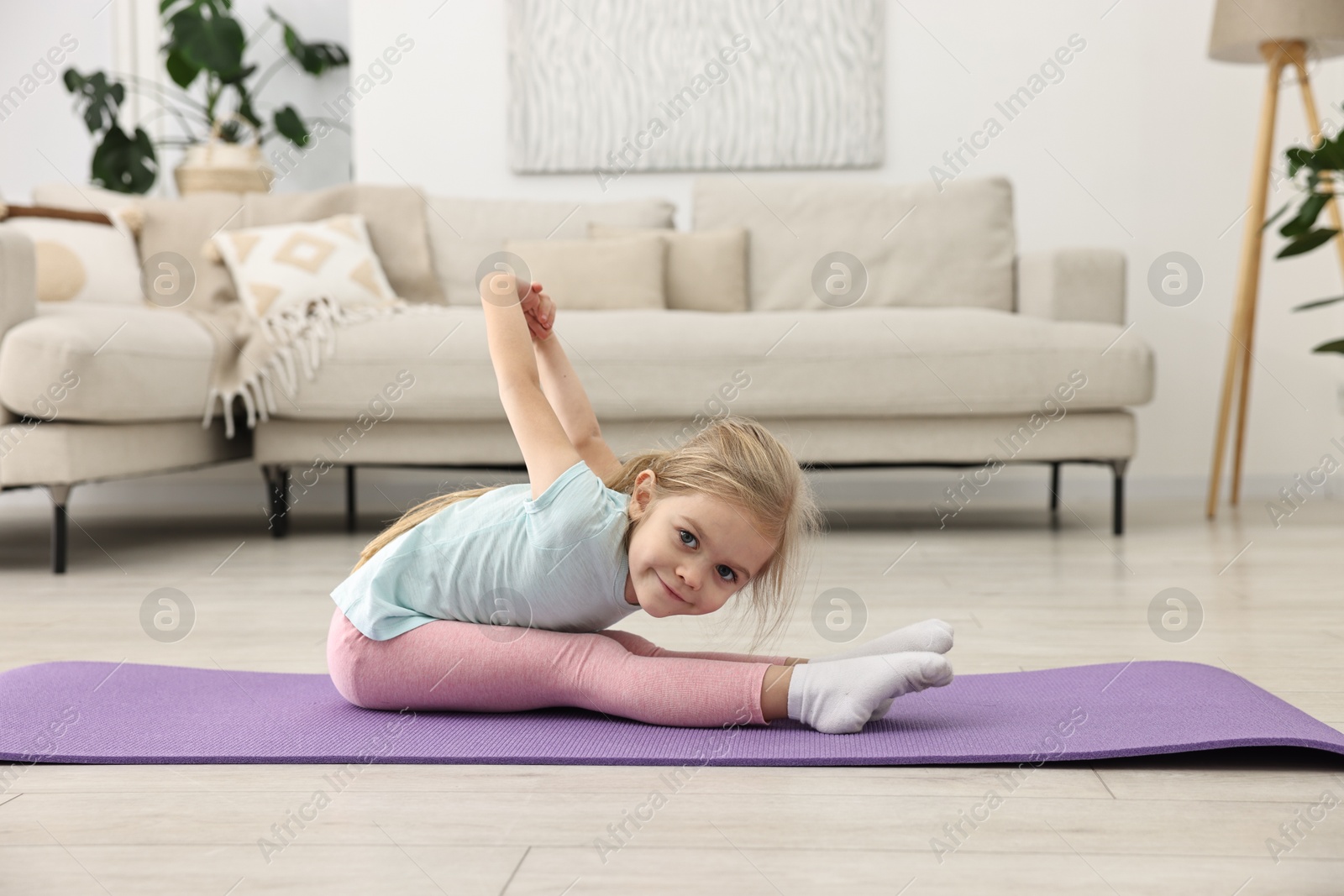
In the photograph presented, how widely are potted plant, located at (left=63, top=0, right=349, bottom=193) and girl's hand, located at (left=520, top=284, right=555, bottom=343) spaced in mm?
2611

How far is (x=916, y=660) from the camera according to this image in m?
0.98

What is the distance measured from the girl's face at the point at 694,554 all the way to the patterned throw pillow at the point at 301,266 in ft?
5.97

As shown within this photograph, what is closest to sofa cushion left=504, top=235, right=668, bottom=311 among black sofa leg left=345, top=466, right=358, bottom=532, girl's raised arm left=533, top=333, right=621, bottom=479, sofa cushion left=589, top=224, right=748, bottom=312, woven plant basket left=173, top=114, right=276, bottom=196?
sofa cushion left=589, top=224, right=748, bottom=312

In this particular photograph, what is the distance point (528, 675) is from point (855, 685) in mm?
295

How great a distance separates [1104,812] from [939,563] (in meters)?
1.32

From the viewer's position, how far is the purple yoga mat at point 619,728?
3.10 feet

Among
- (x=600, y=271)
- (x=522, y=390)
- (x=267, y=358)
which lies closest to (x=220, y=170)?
(x=267, y=358)

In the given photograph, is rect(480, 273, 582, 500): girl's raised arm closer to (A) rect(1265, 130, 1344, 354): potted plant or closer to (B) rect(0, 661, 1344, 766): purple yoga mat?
(B) rect(0, 661, 1344, 766): purple yoga mat

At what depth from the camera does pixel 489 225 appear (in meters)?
3.09

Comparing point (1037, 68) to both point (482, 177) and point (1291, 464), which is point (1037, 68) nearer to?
point (1291, 464)

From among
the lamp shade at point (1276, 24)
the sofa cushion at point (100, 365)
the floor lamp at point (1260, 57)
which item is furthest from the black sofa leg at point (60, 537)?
the lamp shade at point (1276, 24)

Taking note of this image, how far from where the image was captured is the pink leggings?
104 cm

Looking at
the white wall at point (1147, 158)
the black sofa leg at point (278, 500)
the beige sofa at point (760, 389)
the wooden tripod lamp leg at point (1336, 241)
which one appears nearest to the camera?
the beige sofa at point (760, 389)

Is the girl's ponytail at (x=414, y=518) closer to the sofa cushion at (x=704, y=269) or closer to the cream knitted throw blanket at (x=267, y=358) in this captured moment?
the cream knitted throw blanket at (x=267, y=358)
